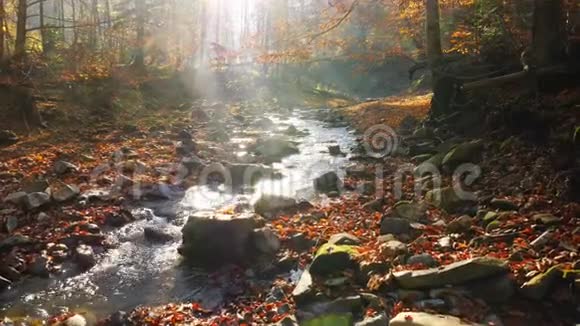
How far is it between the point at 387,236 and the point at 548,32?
6.69m

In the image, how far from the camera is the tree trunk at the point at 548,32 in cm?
1016

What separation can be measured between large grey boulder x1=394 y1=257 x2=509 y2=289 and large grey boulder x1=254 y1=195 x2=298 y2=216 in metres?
4.52

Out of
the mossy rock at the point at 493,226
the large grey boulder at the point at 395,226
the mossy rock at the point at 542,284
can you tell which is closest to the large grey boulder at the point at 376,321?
the mossy rock at the point at 542,284

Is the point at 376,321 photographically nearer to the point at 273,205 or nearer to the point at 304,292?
the point at 304,292

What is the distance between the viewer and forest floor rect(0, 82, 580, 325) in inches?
203

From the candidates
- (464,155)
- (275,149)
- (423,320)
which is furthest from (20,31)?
(423,320)

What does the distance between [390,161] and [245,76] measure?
31.2m

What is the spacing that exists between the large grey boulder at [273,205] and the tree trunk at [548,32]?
651 centimetres

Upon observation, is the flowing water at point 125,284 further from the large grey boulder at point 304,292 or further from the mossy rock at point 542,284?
the mossy rock at point 542,284

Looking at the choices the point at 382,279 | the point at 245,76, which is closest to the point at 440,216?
the point at 382,279

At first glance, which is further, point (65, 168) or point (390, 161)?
point (390, 161)

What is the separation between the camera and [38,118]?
15.1 metres

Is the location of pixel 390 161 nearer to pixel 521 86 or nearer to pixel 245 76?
pixel 521 86

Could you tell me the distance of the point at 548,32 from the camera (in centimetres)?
1024
